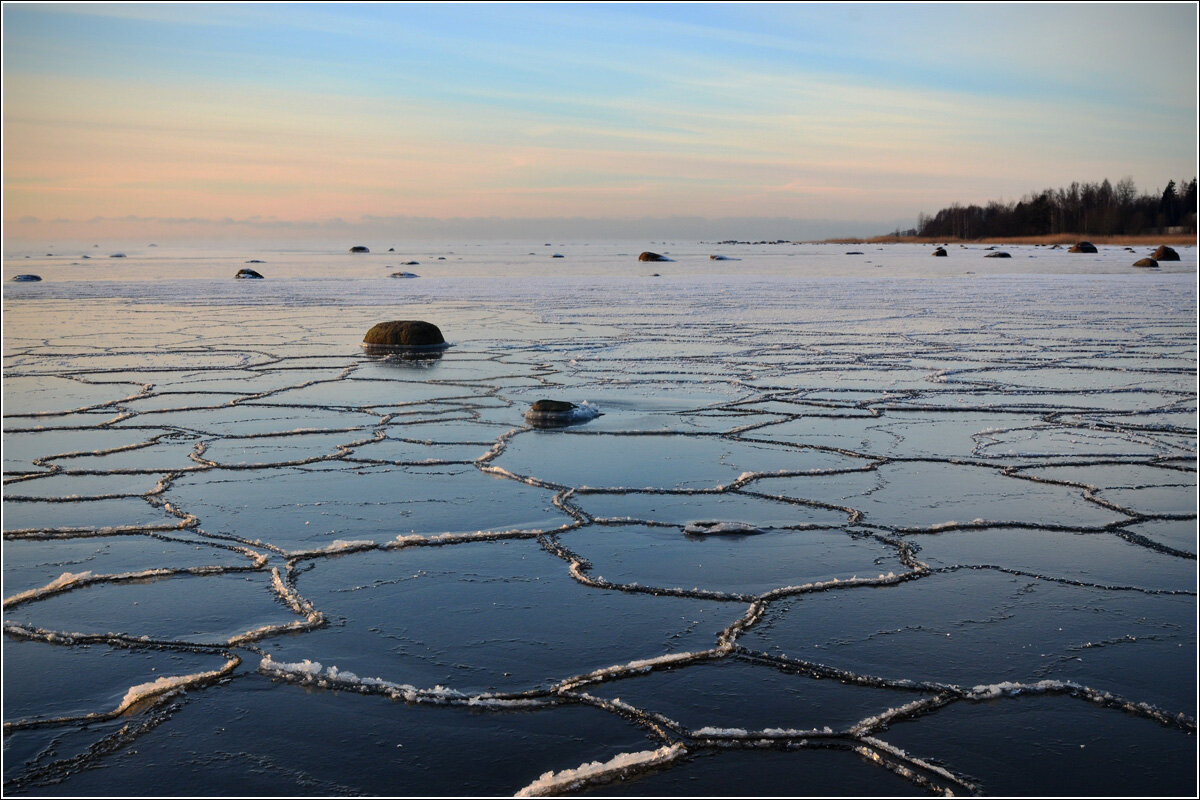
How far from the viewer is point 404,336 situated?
390 inches

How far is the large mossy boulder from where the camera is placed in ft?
32.4

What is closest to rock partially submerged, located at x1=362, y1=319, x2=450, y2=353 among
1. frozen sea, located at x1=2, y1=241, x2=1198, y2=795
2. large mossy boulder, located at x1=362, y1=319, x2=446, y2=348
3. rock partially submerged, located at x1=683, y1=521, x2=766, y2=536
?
large mossy boulder, located at x1=362, y1=319, x2=446, y2=348

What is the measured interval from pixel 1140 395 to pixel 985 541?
3.85 metres

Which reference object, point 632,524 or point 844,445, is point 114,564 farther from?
point 844,445

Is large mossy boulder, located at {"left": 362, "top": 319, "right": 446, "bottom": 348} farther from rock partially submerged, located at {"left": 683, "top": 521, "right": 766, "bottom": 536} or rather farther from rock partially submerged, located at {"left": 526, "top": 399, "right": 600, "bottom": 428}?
rock partially submerged, located at {"left": 683, "top": 521, "right": 766, "bottom": 536}

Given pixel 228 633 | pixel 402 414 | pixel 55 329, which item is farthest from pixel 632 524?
pixel 55 329

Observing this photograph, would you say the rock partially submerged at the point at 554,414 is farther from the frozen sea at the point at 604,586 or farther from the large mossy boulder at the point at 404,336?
the large mossy boulder at the point at 404,336

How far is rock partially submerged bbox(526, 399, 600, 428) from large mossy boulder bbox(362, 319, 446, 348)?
13.5 ft

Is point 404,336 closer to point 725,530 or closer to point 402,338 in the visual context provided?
point 402,338

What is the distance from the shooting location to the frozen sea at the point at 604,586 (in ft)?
7.21

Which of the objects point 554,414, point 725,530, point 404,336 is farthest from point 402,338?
point 725,530

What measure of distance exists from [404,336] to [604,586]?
23.1ft

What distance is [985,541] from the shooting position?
3.68m

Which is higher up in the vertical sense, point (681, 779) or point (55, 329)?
point (55, 329)
